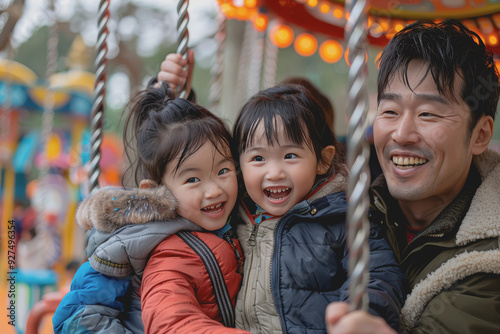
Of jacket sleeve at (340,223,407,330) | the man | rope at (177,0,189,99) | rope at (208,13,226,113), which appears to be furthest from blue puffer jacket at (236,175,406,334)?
rope at (208,13,226,113)

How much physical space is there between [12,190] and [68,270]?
175 centimetres

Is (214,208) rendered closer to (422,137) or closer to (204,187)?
(204,187)

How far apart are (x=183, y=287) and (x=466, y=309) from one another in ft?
2.50

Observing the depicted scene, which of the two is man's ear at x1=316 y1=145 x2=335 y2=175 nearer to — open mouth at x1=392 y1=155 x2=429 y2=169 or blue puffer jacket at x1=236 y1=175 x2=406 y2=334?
blue puffer jacket at x1=236 y1=175 x2=406 y2=334

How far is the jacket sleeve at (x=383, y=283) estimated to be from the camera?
1233mm

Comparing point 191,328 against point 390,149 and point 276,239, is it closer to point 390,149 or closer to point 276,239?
point 276,239

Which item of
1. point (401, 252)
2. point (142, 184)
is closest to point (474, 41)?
point (401, 252)

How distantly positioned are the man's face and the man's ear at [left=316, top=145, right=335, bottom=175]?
0.16m

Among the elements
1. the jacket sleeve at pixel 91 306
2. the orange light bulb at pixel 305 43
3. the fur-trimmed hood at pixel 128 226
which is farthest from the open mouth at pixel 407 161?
the orange light bulb at pixel 305 43

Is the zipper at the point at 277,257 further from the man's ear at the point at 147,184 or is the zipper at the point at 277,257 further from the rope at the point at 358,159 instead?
the rope at the point at 358,159

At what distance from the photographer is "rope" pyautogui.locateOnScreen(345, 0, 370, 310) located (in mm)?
836

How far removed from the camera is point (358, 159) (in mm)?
853

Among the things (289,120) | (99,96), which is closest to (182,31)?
(99,96)

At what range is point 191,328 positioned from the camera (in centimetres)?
122
